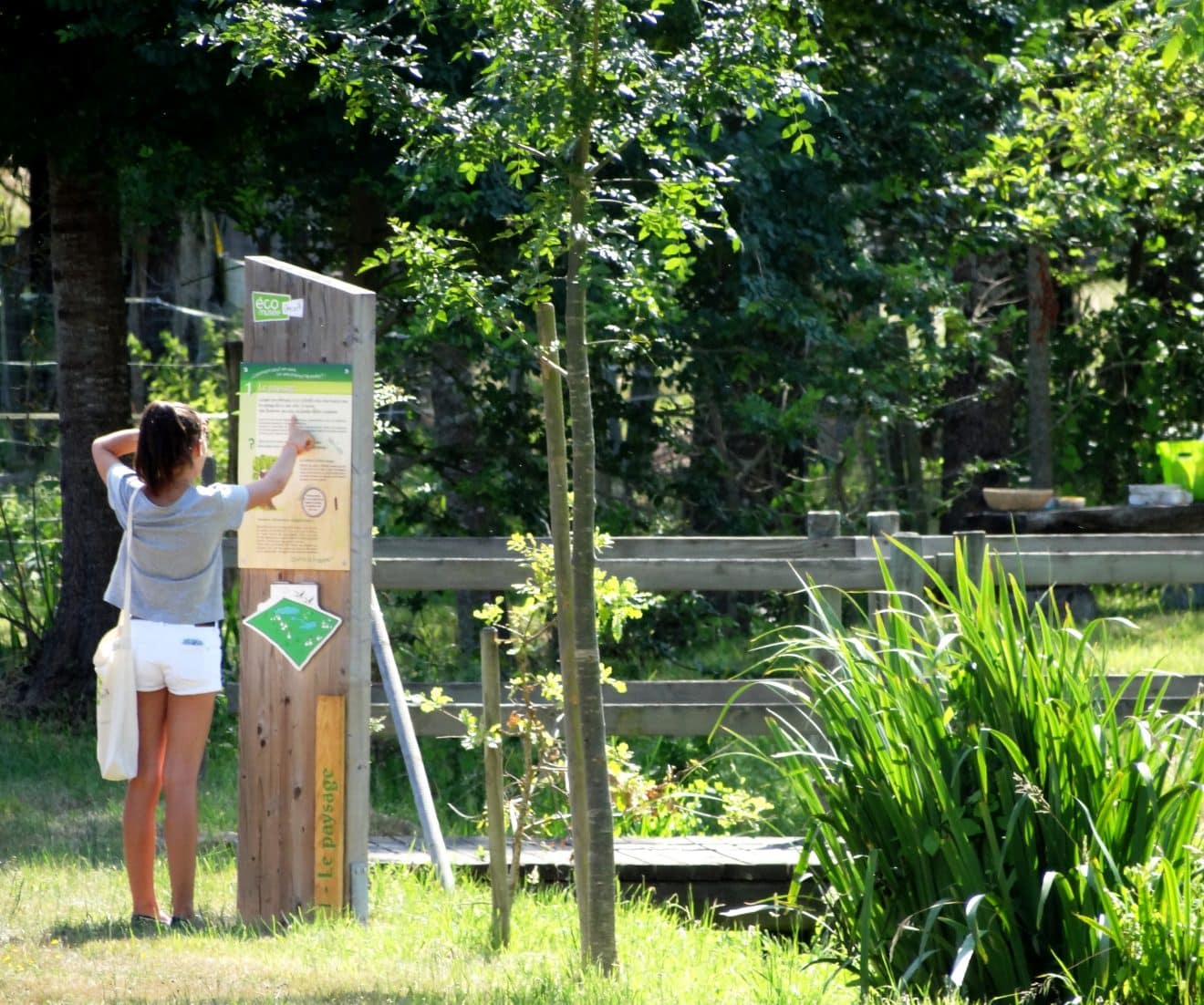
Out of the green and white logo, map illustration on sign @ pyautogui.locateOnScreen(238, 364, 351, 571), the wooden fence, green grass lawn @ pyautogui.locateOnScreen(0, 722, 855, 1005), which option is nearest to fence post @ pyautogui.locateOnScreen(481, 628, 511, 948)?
green grass lawn @ pyautogui.locateOnScreen(0, 722, 855, 1005)

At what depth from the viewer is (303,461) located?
5.31 meters

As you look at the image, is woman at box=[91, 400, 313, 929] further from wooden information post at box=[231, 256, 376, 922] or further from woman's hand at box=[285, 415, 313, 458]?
wooden information post at box=[231, 256, 376, 922]

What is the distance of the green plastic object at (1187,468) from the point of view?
45.0 ft

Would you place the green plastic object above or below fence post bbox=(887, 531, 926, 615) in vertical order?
above

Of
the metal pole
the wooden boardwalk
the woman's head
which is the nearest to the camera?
Result: the woman's head

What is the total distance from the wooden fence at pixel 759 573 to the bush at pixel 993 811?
1.53m

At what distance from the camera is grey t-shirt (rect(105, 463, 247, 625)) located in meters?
5.11

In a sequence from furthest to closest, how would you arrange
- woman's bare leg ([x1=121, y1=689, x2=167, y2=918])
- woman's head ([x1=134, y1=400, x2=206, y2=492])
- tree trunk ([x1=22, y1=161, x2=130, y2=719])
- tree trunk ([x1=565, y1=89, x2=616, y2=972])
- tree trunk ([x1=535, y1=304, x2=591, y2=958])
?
1. tree trunk ([x1=22, y1=161, x2=130, y2=719])
2. woman's bare leg ([x1=121, y1=689, x2=167, y2=918])
3. woman's head ([x1=134, y1=400, x2=206, y2=492])
4. tree trunk ([x1=535, y1=304, x2=591, y2=958])
5. tree trunk ([x1=565, y1=89, x2=616, y2=972])

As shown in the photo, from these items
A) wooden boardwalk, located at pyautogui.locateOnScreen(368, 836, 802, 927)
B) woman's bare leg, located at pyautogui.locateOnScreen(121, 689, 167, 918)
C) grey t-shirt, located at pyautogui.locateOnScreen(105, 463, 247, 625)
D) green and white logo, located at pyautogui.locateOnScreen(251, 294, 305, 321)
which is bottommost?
wooden boardwalk, located at pyautogui.locateOnScreen(368, 836, 802, 927)

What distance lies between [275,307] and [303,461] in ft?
Answer: 1.77

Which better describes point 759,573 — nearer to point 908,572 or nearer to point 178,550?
point 908,572

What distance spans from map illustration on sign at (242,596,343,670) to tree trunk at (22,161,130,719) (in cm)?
501

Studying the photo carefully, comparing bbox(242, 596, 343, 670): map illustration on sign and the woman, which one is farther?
bbox(242, 596, 343, 670): map illustration on sign

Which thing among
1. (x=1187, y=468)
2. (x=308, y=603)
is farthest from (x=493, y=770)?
(x=1187, y=468)
